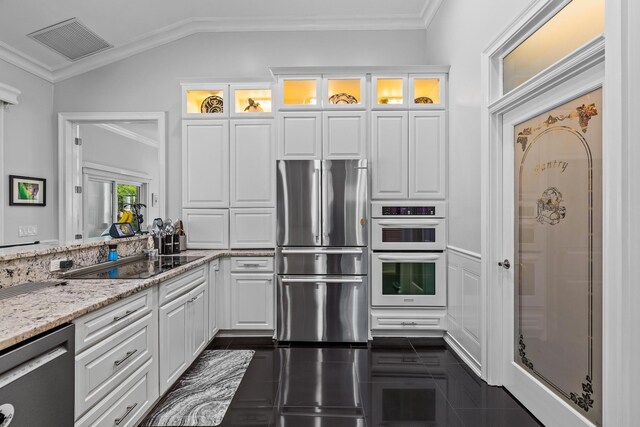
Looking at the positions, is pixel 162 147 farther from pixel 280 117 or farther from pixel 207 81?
pixel 280 117

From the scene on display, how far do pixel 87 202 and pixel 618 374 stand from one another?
21.2 ft

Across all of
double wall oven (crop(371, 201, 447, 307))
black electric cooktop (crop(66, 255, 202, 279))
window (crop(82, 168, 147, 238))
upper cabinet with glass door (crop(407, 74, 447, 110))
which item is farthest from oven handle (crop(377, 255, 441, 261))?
window (crop(82, 168, 147, 238))

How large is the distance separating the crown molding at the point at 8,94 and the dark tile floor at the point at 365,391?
3.14 meters

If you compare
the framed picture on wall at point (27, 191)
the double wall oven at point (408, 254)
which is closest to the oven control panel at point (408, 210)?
the double wall oven at point (408, 254)

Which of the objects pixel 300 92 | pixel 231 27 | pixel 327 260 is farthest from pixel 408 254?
pixel 231 27

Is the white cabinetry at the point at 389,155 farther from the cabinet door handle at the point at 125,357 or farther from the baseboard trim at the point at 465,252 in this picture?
the cabinet door handle at the point at 125,357

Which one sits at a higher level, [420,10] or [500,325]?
[420,10]

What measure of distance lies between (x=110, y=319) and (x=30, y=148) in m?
3.38

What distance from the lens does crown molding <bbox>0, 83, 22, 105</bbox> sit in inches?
137

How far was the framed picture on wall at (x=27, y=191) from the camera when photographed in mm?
3783

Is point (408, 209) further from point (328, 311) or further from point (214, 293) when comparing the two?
point (214, 293)

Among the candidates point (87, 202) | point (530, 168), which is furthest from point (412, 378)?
point (87, 202)

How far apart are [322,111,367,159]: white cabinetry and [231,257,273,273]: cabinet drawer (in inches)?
48.1

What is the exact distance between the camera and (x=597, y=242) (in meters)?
1.75
